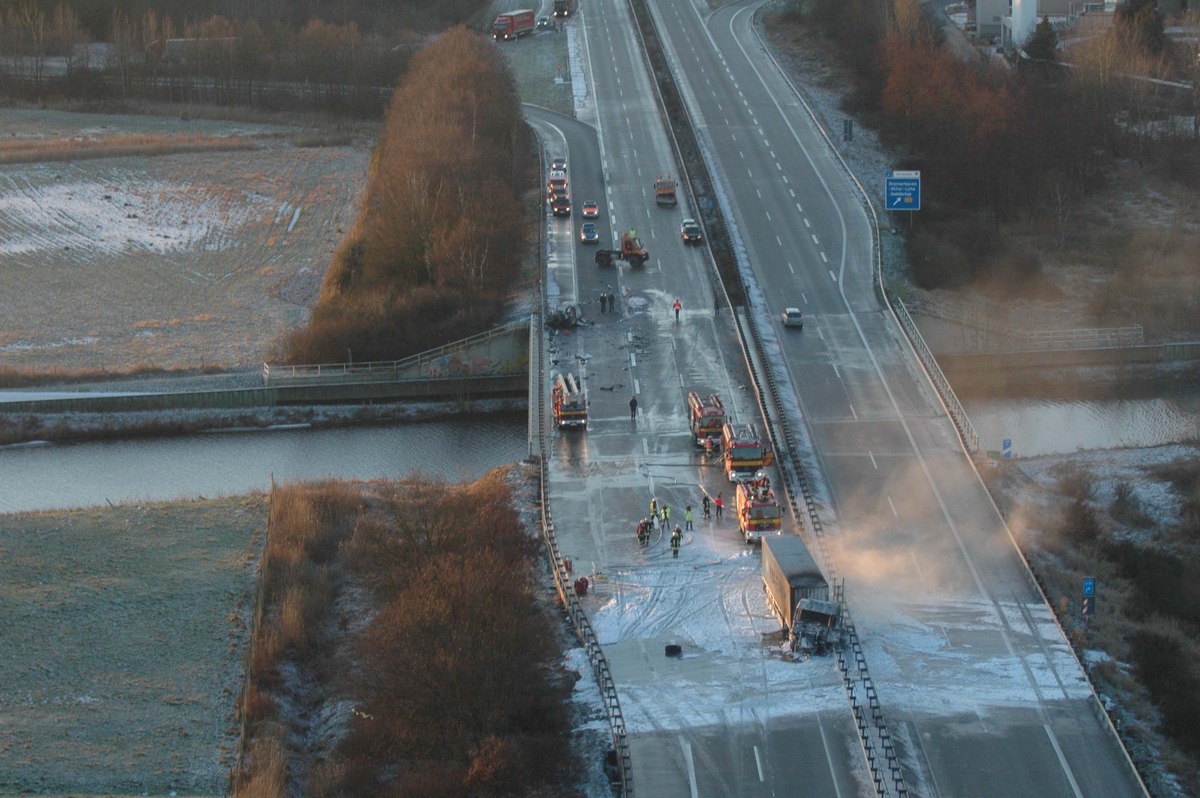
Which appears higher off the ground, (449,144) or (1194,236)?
(449,144)

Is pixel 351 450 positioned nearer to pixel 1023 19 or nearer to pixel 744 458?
pixel 744 458

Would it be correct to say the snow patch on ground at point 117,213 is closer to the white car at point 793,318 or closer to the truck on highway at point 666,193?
the truck on highway at point 666,193

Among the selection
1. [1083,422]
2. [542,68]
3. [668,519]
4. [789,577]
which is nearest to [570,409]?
[668,519]

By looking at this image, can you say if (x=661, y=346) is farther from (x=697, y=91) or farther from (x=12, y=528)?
(x=697, y=91)

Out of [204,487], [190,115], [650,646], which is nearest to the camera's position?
[650,646]

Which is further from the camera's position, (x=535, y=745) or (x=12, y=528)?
(x=12, y=528)

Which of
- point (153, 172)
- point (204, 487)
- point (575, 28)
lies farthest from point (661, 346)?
point (575, 28)
